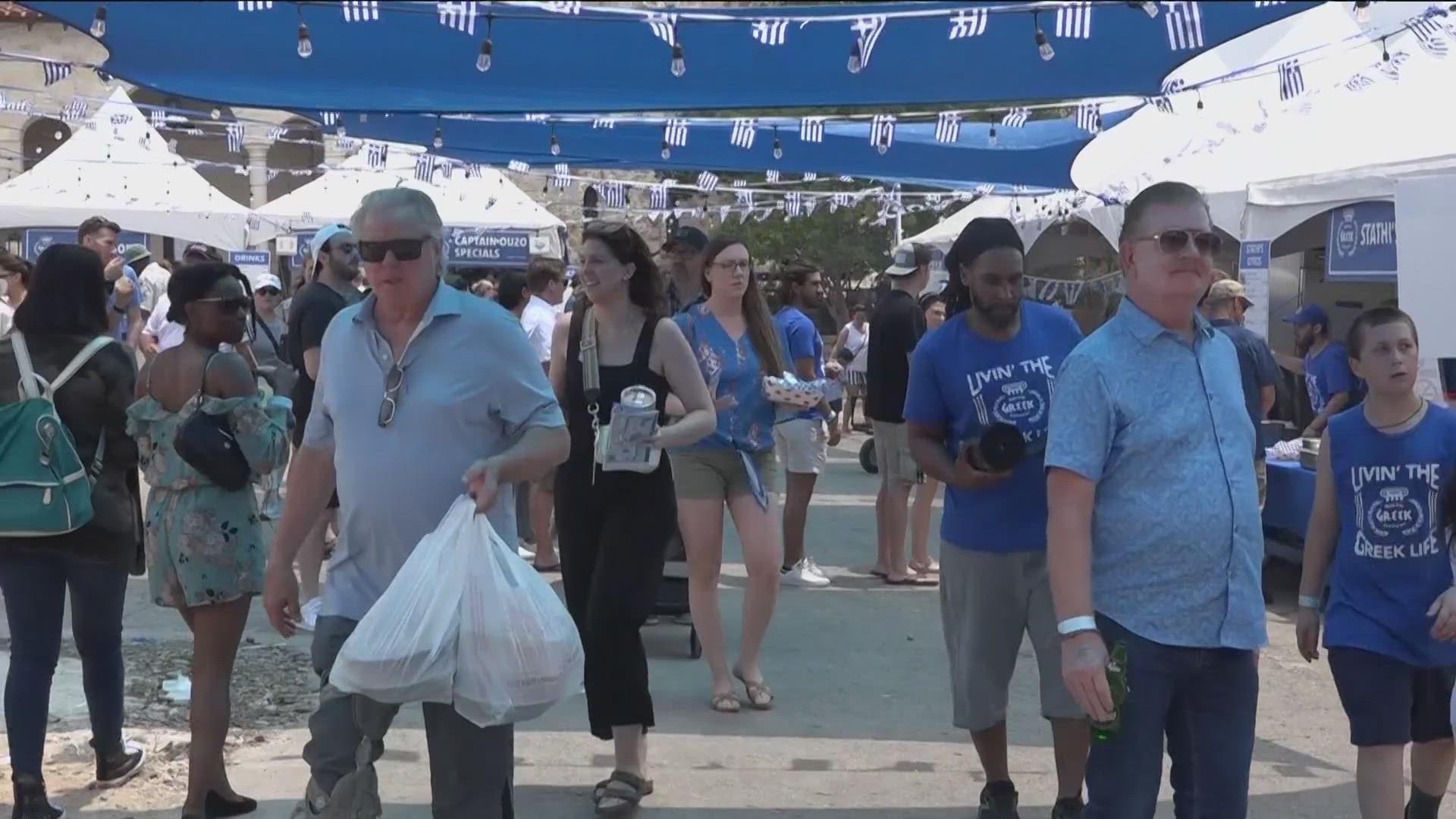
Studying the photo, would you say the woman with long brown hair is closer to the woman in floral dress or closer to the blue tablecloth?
the woman in floral dress

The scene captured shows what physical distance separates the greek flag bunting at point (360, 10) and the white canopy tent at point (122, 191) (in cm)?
1524

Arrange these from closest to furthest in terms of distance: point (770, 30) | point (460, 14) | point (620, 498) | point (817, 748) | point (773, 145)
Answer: point (620, 498), point (817, 748), point (460, 14), point (770, 30), point (773, 145)

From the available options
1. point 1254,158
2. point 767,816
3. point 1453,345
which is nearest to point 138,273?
point 1254,158

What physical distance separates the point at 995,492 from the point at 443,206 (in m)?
19.9

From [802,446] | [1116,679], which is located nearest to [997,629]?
[1116,679]

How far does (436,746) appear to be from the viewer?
3777 millimetres

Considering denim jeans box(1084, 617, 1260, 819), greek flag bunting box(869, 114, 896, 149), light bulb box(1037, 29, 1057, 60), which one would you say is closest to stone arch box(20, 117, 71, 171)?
greek flag bunting box(869, 114, 896, 149)

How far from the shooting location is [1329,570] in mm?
4609

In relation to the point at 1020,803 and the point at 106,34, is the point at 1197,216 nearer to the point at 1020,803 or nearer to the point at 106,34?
the point at 1020,803

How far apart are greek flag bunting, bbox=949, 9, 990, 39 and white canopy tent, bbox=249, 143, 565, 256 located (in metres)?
16.8

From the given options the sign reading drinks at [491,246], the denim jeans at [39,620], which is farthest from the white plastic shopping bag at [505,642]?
the sign reading drinks at [491,246]

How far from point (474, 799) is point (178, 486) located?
164 cm

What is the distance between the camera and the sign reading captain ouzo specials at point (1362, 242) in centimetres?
958

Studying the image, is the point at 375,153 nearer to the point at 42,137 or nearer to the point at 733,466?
the point at 733,466
